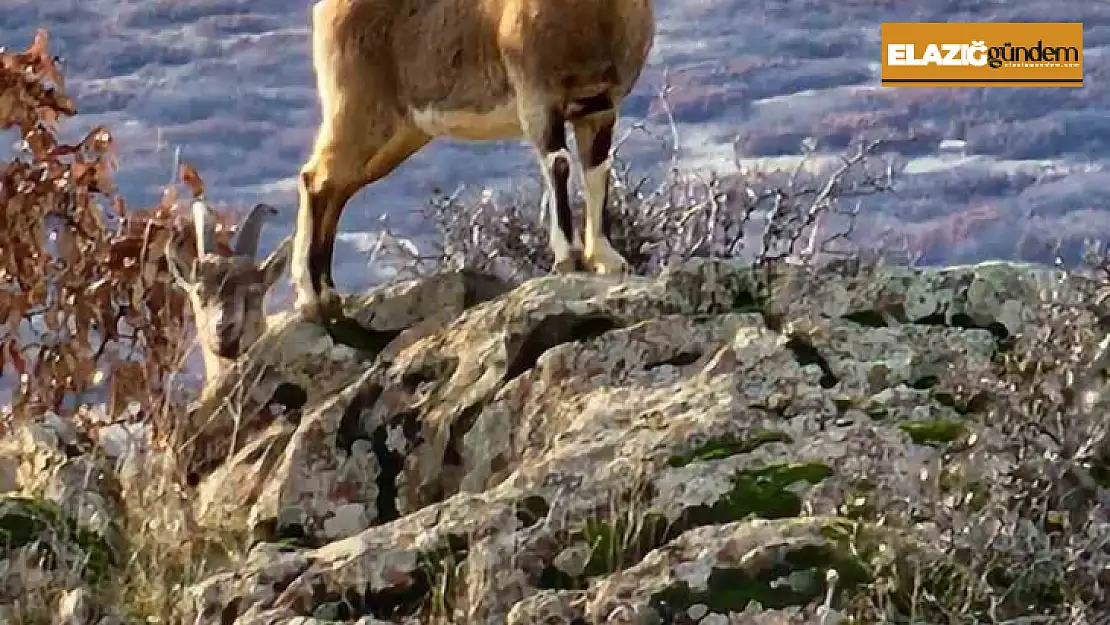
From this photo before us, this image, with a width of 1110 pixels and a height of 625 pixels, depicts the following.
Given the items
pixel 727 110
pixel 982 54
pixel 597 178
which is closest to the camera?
pixel 597 178

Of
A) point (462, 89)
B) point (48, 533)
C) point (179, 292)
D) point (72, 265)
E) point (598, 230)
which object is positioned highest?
point (462, 89)

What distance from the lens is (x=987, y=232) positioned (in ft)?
36.7

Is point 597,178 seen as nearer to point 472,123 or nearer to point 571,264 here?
point 571,264

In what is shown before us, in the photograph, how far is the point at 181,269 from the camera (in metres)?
6.84

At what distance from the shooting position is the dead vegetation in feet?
→ 14.6

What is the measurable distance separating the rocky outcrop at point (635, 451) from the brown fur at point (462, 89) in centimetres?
44

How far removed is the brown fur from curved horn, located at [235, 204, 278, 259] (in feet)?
0.54

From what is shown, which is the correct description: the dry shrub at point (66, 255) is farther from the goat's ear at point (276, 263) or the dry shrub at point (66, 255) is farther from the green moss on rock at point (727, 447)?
the green moss on rock at point (727, 447)

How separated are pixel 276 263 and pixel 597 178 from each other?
1087mm

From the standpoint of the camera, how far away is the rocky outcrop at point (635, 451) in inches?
171

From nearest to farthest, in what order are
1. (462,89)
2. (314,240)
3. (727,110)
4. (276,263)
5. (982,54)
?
1. (462,89)
2. (276,263)
3. (314,240)
4. (982,54)
5. (727,110)

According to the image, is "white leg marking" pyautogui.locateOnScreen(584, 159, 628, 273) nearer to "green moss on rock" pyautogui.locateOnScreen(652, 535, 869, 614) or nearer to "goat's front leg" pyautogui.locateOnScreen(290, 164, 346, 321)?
"goat's front leg" pyautogui.locateOnScreen(290, 164, 346, 321)

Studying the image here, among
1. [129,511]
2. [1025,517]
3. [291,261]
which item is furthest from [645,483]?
[291,261]

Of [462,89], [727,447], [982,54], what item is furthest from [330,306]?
[982,54]
